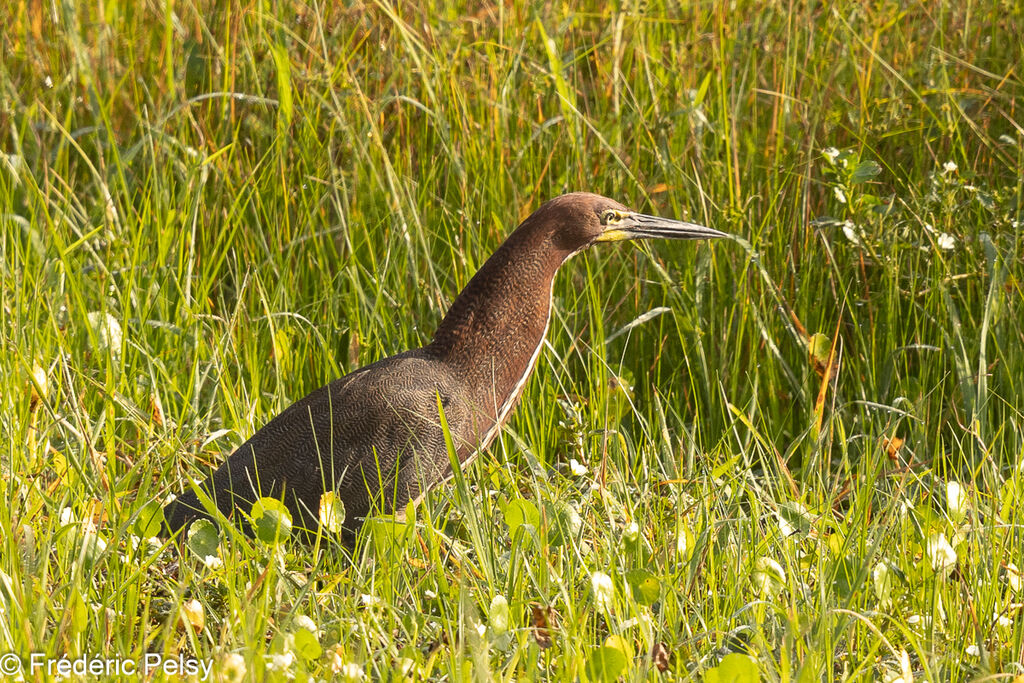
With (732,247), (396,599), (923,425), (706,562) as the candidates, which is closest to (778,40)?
(732,247)

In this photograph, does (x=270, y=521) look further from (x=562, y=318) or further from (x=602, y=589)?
(x=562, y=318)

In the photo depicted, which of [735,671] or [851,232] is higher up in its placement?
[851,232]

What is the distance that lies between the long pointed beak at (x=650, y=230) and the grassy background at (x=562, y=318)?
0.60 ft

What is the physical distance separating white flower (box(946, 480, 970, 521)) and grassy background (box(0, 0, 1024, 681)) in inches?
0.5

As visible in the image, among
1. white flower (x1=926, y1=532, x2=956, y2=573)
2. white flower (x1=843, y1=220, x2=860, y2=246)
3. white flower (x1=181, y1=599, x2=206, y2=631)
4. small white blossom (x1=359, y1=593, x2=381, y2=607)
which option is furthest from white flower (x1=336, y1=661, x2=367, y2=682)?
white flower (x1=843, y1=220, x2=860, y2=246)

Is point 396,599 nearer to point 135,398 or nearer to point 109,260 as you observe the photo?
point 135,398

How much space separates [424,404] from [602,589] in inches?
34.3

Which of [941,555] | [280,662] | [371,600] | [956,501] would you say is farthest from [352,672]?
[956,501]

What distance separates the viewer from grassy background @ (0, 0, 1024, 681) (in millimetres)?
A: 2391

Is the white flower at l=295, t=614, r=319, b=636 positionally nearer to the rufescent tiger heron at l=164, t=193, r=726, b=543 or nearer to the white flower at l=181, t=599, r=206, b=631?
the white flower at l=181, t=599, r=206, b=631

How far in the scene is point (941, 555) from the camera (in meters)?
2.42

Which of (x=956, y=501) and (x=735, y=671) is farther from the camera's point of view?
(x=956, y=501)

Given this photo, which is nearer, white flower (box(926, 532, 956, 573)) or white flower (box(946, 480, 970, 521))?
white flower (box(926, 532, 956, 573))

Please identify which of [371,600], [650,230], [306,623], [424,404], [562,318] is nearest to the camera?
[306,623]
